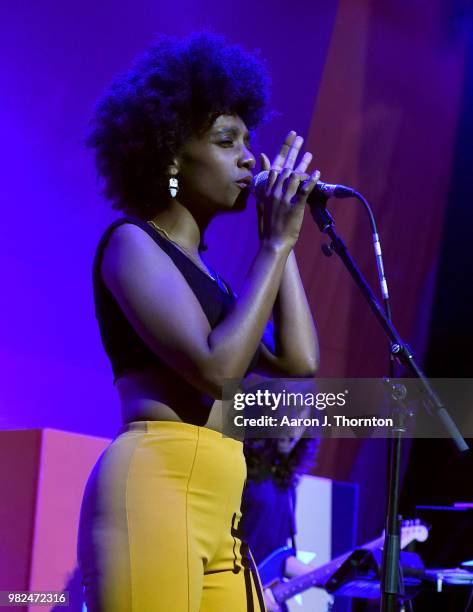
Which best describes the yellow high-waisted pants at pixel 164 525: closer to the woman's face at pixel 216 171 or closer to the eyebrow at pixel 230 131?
the woman's face at pixel 216 171

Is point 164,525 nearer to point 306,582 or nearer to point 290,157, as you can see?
point 290,157

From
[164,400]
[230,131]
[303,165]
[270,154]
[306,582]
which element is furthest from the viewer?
[270,154]

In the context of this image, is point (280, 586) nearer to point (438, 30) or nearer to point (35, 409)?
point (35, 409)

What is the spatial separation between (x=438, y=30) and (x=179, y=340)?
11.3ft

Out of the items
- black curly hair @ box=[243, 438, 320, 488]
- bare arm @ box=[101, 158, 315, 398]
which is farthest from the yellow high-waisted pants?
black curly hair @ box=[243, 438, 320, 488]

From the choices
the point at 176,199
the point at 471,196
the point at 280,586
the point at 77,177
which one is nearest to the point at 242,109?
the point at 176,199

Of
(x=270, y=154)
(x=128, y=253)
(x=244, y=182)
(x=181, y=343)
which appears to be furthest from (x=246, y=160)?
→ (x=270, y=154)

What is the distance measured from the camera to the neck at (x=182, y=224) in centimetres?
159

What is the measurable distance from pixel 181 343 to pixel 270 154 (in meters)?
2.29

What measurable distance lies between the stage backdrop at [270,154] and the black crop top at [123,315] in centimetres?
133

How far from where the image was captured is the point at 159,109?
169cm

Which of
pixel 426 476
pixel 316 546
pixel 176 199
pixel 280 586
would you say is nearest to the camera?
pixel 176 199

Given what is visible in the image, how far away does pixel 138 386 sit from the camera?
55.1 inches

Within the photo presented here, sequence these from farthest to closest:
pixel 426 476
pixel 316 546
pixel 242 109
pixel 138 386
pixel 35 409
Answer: pixel 426 476 < pixel 316 546 < pixel 35 409 < pixel 242 109 < pixel 138 386
